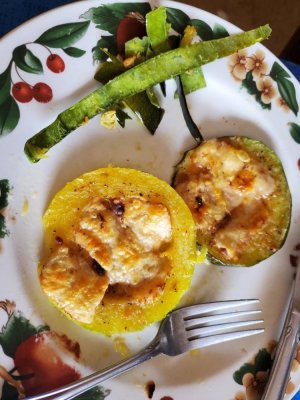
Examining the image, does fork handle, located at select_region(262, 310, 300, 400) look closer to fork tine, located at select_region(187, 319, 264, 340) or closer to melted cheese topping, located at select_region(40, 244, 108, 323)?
fork tine, located at select_region(187, 319, 264, 340)

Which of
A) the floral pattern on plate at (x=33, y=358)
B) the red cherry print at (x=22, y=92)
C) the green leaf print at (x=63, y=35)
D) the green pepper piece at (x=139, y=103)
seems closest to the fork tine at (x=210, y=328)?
the floral pattern on plate at (x=33, y=358)

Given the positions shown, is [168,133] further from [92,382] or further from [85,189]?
[92,382]

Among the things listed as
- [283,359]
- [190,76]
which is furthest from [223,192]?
[283,359]

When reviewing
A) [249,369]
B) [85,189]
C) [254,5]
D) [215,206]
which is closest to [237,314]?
[249,369]

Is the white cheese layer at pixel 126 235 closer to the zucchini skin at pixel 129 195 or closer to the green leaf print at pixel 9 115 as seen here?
the zucchini skin at pixel 129 195

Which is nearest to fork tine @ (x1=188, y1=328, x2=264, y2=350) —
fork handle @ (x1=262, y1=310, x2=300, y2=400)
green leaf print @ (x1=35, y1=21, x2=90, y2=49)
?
fork handle @ (x1=262, y1=310, x2=300, y2=400)

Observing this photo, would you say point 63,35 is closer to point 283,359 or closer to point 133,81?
point 133,81
